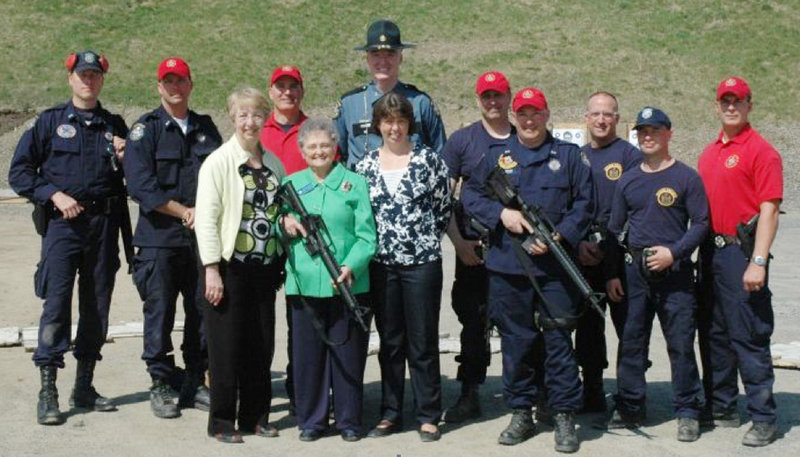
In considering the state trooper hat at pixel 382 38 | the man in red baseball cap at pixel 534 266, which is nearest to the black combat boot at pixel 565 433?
the man in red baseball cap at pixel 534 266

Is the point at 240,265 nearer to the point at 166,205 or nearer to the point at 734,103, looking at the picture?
the point at 166,205

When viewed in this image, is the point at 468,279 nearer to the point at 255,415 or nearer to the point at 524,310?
the point at 524,310

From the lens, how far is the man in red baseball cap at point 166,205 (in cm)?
673

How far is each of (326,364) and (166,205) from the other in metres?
1.37

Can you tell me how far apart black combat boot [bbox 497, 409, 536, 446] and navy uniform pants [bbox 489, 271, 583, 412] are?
1.8 inches

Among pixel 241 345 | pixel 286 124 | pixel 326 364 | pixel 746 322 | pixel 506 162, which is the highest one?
pixel 286 124

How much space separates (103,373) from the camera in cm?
809

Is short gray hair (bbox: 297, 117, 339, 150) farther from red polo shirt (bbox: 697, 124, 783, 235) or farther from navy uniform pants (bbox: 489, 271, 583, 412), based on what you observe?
red polo shirt (bbox: 697, 124, 783, 235)

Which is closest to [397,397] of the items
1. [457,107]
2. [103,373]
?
[103,373]

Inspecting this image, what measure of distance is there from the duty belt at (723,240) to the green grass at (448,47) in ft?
83.5

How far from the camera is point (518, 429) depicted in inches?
253

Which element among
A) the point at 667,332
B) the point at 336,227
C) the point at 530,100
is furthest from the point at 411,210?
the point at 667,332

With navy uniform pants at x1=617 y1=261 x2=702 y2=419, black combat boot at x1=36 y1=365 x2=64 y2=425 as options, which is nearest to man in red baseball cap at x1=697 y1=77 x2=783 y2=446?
navy uniform pants at x1=617 y1=261 x2=702 y2=419

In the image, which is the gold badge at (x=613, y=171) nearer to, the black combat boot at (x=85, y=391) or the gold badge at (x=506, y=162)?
the gold badge at (x=506, y=162)
